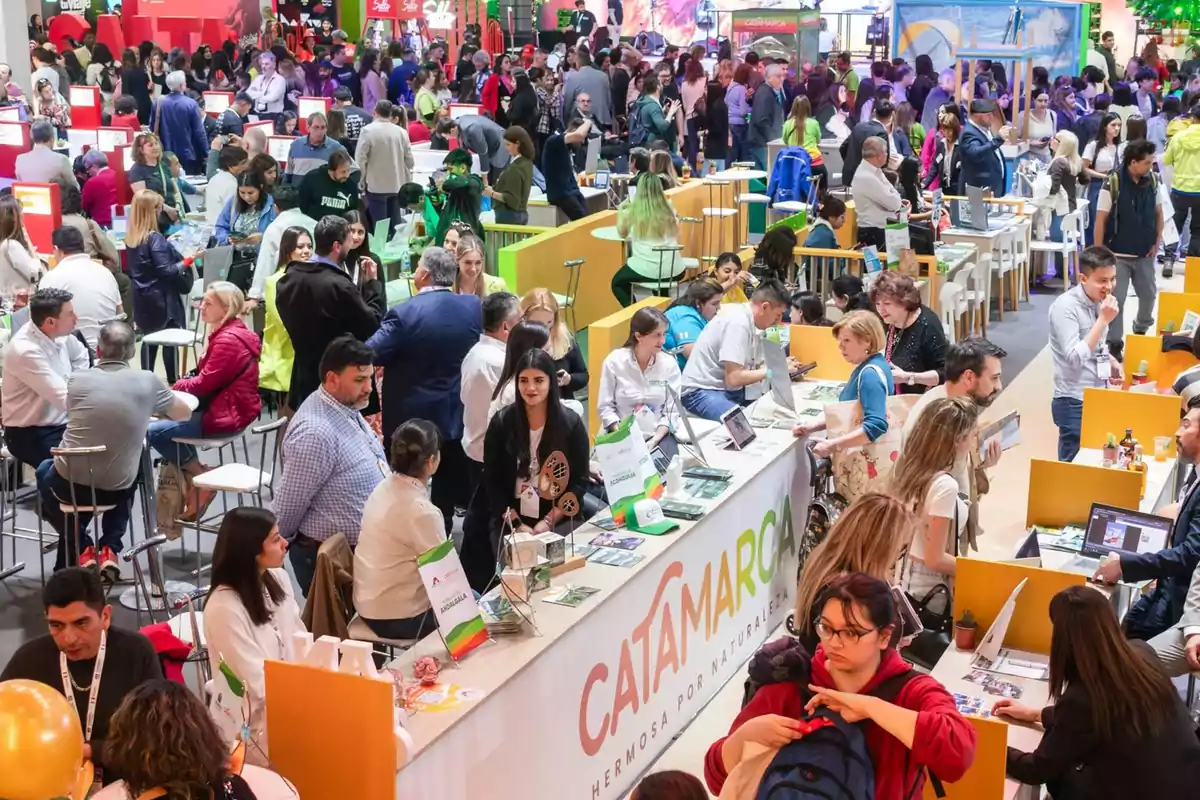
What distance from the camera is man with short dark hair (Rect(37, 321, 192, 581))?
5.96 meters

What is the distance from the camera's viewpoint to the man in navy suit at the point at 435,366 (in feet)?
→ 20.9

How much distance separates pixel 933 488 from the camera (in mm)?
5121

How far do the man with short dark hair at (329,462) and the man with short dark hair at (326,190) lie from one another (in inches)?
175

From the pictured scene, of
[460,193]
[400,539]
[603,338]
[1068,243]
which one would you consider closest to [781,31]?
[1068,243]

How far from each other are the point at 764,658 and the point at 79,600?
1718mm

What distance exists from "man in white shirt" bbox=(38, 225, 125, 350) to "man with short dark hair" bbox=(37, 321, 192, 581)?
5.41ft

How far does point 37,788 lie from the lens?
2984 mm

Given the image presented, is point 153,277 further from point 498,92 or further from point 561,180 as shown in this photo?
point 498,92

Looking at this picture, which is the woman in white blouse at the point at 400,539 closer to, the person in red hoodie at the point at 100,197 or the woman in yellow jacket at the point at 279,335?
the woman in yellow jacket at the point at 279,335

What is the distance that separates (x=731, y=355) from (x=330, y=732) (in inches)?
141

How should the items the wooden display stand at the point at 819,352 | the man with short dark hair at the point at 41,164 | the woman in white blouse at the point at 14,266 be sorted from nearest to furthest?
1. the wooden display stand at the point at 819,352
2. the woman in white blouse at the point at 14,266
3. the man with short dark hair at the point at 41,164

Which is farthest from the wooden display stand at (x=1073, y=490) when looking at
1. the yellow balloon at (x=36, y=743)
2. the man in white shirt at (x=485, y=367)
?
the yellow balloon at (x=36, y=743)

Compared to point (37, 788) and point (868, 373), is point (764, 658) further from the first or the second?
point (868, 373)

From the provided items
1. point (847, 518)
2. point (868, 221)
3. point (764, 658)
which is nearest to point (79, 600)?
point (764, 658)
